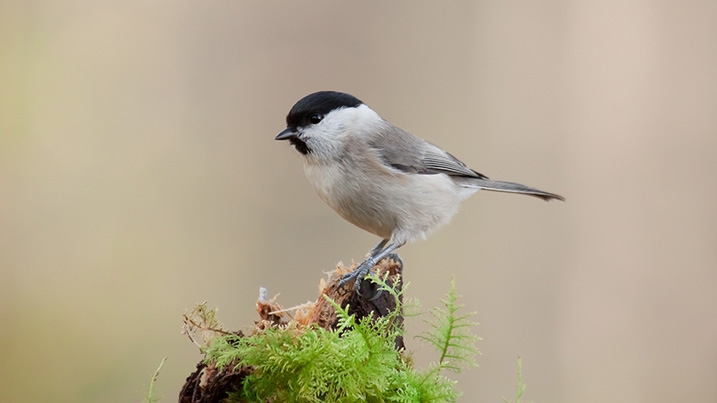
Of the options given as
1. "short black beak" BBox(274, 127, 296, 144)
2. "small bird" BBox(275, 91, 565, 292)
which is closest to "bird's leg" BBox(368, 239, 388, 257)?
"small bird" BBox(275, 91, 565, 292)

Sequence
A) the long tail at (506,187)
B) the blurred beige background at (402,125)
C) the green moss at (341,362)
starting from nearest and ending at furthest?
the green moss at (341,362) → the long tail at (506,187) → the blurred beige background at (402,125)

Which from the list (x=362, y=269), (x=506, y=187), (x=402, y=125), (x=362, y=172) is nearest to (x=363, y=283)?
(x=362, y=269)

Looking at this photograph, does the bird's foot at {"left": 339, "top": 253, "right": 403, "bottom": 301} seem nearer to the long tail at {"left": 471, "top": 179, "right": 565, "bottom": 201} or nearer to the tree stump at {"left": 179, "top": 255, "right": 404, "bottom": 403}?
the tree stump at {"left": 179, "top": 255, "right": 404, "bottom": 403}

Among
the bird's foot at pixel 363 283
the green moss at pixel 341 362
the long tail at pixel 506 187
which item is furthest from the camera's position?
the long tail at pixel 506 187

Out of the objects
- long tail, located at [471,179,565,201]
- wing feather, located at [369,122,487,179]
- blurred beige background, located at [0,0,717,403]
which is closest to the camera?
wing feather, located at [369,122,487,179]

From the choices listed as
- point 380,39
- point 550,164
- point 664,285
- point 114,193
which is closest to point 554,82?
point 550,164

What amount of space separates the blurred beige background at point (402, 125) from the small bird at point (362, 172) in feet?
4.23

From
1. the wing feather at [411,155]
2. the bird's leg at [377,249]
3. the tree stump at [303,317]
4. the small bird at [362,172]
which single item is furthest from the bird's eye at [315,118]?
the tree stump at [303,317]

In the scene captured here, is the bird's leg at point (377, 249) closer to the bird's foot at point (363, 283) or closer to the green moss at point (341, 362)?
the bird's foot at point (363, 283)

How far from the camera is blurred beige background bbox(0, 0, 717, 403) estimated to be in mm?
3600

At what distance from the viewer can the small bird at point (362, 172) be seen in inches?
87.4

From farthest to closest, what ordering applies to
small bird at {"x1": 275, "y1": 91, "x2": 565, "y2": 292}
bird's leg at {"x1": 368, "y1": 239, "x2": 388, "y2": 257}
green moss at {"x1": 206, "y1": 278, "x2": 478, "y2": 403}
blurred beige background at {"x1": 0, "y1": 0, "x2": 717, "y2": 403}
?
blurred beige background at {"x1": 0, "y1": 0, "x2": 717, "y2": 403} → small bird at {"x1": 275, "y1": 91, "x2": 565, "y2": 292} → bird's leg at {"x1": 368, "y1": 239, "x2": 388, "y2": 257} → green moss at {"x1": 206, "y1": 278, "x2": 478, "y2": 403}

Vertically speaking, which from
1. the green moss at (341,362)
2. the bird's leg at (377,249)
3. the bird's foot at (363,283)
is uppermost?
the bird's leg at (377,249)

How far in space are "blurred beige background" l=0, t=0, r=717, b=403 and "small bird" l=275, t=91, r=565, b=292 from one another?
129cm
